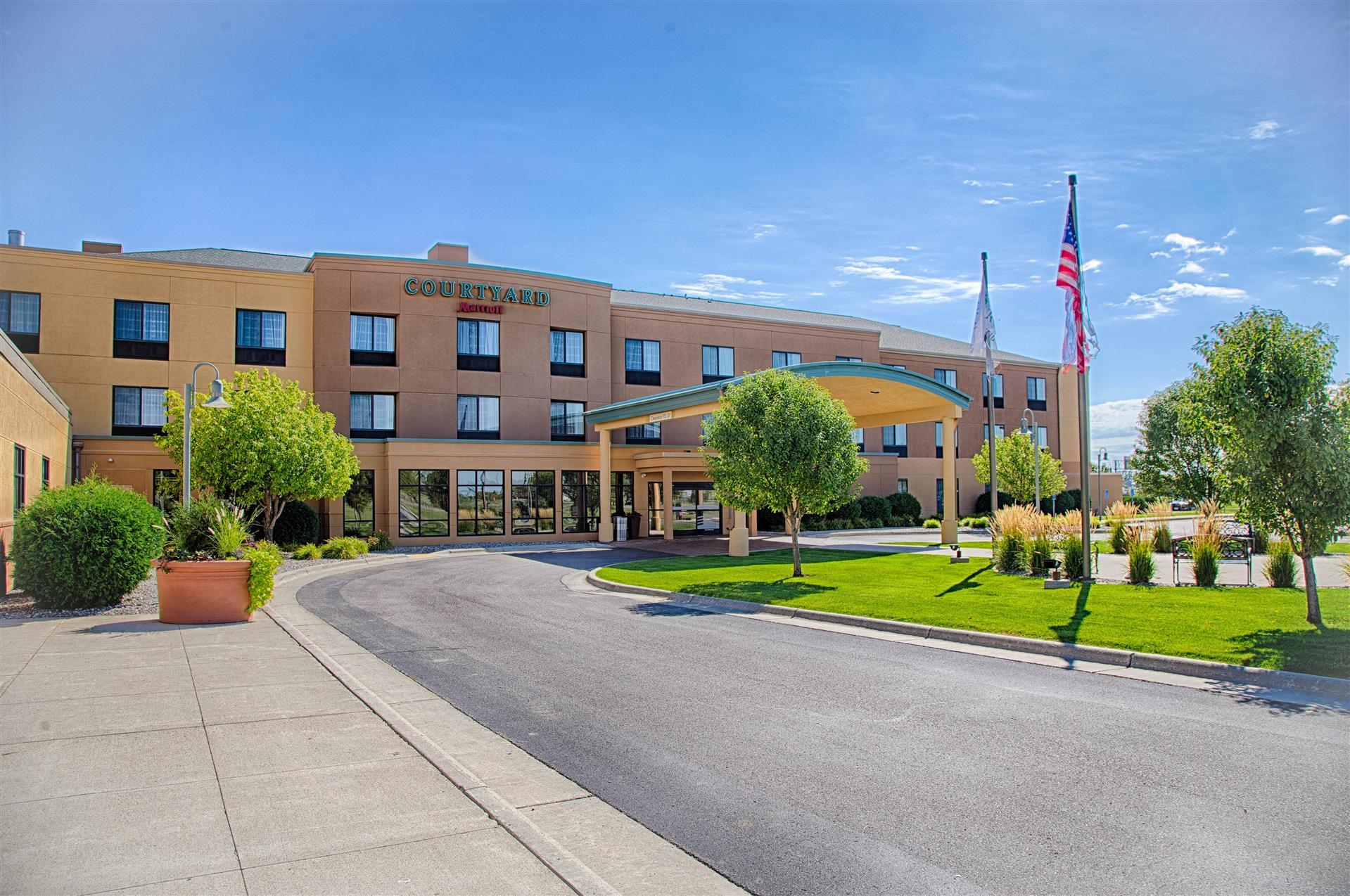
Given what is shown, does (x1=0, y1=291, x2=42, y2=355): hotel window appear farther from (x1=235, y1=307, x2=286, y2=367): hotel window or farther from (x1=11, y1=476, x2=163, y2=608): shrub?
(x1=11, y1=476, x2=163, y2=608): shrub

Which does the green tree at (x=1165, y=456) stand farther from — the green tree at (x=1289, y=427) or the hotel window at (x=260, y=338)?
the hotel window at (x=260, y=338)

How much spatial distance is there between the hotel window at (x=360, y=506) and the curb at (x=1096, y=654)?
22934 mm

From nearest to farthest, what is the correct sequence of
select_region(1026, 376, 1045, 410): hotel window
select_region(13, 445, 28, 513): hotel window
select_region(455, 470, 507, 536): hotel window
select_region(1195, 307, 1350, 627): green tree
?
1. select_region(1195, 307, 1350, 627): green tree
2. select_region(13, 445, 28, 513): hotel window
3. select_region(455, 470, 507, 536): hotel window
4. select_region(1026, 376, 1045, 410): hotel window

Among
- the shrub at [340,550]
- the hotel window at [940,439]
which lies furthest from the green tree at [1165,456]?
the shrub at [340,550]

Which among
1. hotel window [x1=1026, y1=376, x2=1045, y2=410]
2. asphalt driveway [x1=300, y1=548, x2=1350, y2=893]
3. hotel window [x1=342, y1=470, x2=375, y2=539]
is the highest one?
hotel window [x1=1026, y1=376, x2=1045, y2=410]

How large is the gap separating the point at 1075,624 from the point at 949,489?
19735 mm

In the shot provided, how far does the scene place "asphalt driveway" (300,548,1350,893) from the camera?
17.0 feet

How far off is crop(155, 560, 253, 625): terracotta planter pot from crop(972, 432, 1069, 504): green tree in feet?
119

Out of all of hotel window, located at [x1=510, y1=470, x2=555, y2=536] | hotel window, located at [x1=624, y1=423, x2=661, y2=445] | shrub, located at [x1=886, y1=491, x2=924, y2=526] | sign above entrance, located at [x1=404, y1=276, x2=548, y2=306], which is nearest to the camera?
sign above entrance, located at [x1=404, y1=276, x2=548, y2=306]

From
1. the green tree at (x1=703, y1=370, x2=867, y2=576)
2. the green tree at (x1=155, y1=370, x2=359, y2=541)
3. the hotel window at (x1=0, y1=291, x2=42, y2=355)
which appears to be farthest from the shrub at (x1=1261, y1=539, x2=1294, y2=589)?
the hotel window at (x1=0, y1=291, x2=42, y2=355)

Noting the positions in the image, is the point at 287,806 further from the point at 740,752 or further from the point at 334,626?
the point at 334,626

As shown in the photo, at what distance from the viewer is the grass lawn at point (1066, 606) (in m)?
10.9

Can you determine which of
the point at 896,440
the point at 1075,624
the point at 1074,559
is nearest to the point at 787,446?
the point at 1074,559

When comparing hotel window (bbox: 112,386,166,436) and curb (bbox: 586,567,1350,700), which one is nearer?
curb (bbox: 586,567,1350,700)
